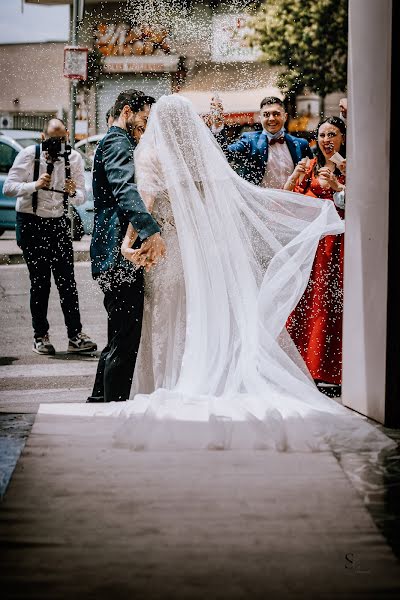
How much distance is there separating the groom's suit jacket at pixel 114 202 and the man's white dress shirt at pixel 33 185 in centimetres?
Answer: 227

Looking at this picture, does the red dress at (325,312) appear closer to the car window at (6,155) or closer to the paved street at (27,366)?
the paved street at (27,366)

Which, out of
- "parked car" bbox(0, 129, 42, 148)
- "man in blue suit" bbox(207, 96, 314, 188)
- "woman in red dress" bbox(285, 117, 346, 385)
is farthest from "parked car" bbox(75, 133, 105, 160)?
"woman in red dress" bbox(285, 117, 346, 385)

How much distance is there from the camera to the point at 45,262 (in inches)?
301

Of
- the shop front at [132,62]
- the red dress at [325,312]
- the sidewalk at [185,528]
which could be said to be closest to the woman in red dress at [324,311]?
the red dress at [325,312]

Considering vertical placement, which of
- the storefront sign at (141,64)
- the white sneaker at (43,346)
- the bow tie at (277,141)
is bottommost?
the white sneaker at (43,346)

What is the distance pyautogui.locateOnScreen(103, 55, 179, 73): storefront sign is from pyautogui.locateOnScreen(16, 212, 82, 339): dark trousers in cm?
176

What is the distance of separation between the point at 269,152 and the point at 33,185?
1941mm

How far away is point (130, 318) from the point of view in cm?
532

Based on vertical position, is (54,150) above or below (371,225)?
above

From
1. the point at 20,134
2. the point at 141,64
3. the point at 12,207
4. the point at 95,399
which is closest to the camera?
the point at 95,399

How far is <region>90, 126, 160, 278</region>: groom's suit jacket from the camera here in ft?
16.7

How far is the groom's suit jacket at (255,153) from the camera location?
21.5ft

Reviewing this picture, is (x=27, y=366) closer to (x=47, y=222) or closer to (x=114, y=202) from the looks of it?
(x=47, y=222)
